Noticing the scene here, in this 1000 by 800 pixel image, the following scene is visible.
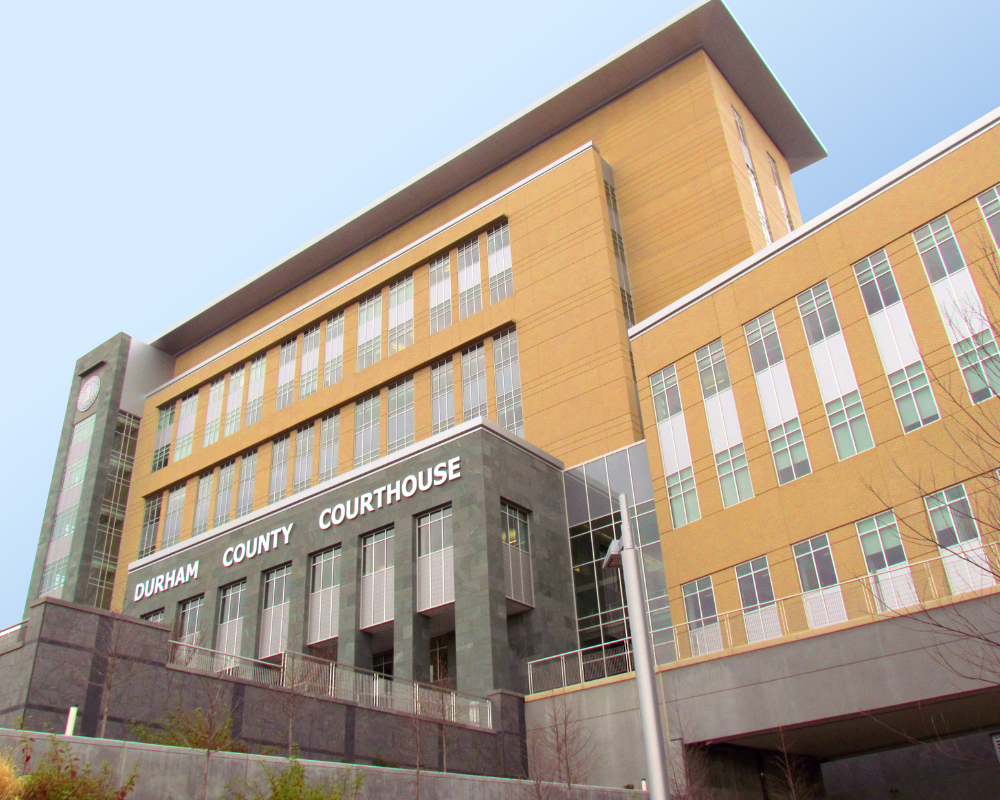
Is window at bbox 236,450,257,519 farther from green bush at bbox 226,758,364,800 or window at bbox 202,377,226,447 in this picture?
green bush at bbox 226,758,364,800

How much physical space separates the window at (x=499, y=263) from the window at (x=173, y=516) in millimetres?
29370

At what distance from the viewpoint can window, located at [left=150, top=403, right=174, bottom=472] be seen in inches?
2790

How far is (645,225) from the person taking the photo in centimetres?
5469

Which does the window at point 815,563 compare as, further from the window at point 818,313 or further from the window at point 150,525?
the window at point 150,525

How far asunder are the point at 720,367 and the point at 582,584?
11.6 metres

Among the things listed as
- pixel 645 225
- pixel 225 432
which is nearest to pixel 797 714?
pixel 645 225

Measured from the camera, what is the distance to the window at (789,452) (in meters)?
33.6

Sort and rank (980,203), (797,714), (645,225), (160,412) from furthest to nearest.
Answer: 1. (160,412)
2. (645,225)
3. (980,203)
4. (797,714)

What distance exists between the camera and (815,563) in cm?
3212

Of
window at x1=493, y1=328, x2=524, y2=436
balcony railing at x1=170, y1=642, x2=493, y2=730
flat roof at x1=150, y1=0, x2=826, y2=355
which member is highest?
flat roof at x1=150, y1=0, x2=826, y2=355

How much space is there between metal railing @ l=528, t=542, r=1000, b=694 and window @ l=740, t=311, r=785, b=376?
384 inches

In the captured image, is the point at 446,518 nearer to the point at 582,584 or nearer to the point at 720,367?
the point at 582,584

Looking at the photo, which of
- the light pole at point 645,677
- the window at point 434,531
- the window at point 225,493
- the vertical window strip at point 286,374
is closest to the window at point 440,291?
the vertical window strip at point 286,374

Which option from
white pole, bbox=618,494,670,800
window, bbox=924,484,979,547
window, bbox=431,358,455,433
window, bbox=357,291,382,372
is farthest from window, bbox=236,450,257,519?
white pole, bbox=618,494,670,800
